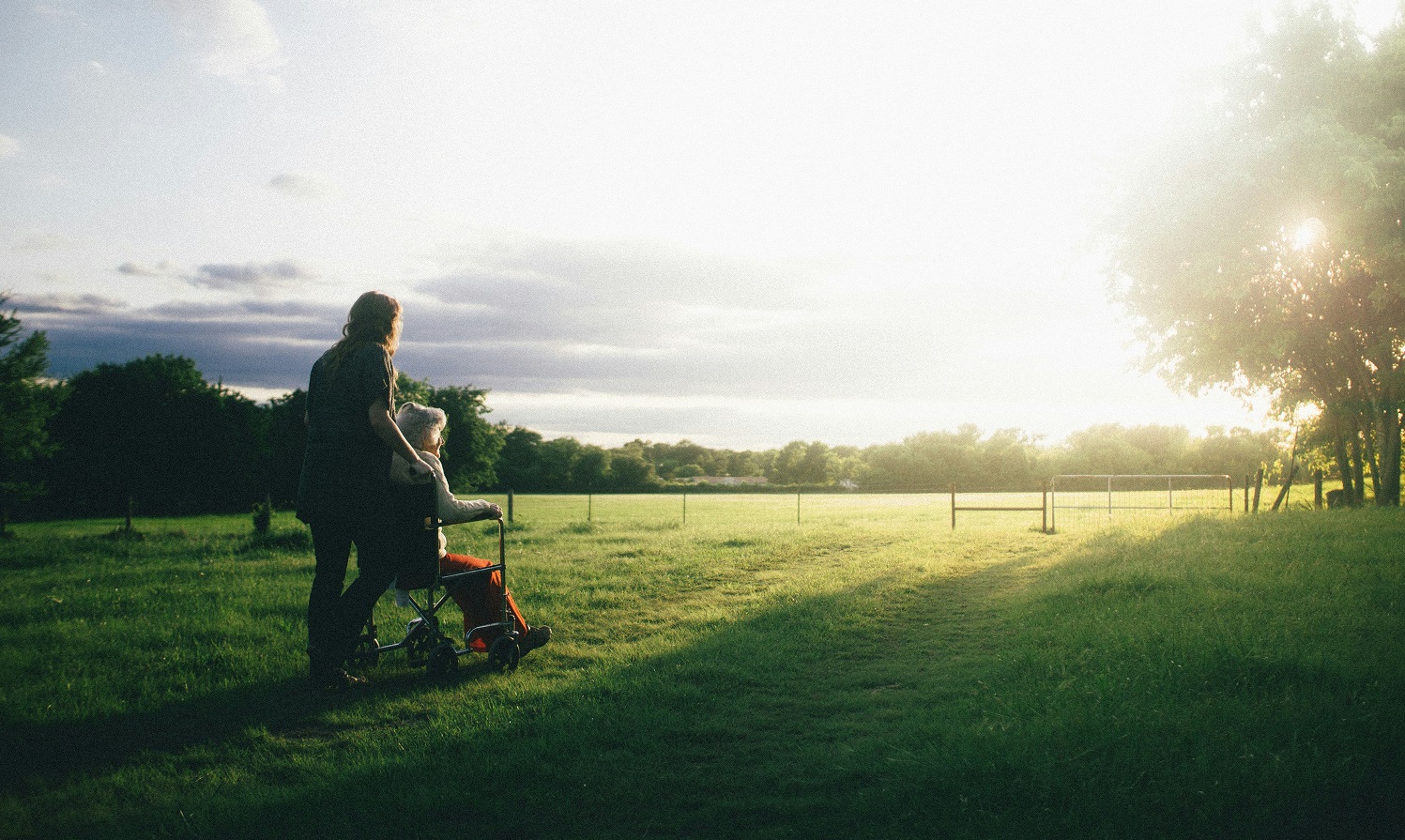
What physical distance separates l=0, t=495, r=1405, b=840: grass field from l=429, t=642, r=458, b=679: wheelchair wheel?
183 millimetres

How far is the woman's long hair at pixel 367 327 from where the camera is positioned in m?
5.04

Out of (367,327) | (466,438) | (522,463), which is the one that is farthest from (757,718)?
(522,463)

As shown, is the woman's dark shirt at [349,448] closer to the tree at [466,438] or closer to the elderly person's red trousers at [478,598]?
the elderly person's red trousers at [478,598]

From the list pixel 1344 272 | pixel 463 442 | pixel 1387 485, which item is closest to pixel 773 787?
pixel 1344 272

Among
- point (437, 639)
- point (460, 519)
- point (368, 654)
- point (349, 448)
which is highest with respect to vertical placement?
point (349, 448)

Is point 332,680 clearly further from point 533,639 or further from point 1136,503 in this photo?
point 1136,503

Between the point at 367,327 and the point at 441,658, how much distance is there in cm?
242

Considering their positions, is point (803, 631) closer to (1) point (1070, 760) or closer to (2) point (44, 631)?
(1) point (1070, 760)

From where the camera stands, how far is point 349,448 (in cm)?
489

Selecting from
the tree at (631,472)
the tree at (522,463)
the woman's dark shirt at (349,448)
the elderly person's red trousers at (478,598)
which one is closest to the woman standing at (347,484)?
the woman's dark shirt at (349,448)

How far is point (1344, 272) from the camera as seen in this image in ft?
48.9

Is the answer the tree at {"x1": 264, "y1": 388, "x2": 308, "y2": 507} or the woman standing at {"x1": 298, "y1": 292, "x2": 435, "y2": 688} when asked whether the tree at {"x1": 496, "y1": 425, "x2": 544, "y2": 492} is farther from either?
the woman standing at {"x1": 298, "y1": 292, "x2": 435, "y2": 688}

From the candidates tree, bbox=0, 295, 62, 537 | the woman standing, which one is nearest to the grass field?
the woman standing

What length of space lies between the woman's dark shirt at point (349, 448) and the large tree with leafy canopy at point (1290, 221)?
16234mm
